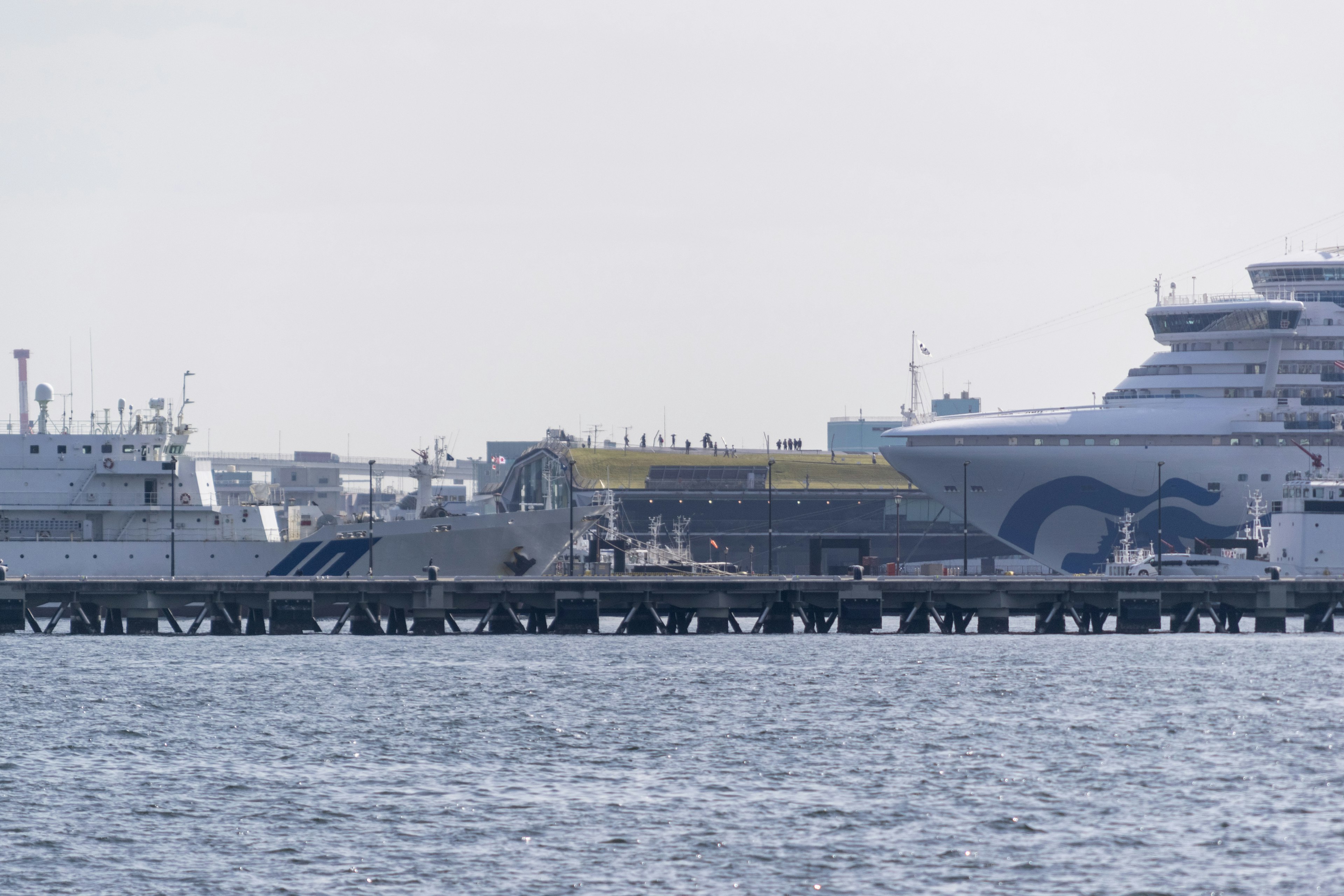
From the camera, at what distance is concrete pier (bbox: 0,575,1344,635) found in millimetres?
74562

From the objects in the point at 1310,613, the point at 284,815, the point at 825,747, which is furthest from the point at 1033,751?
the point at 1310,613

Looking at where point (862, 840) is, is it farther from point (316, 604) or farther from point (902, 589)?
point (316, 604)

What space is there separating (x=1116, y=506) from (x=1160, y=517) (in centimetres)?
901

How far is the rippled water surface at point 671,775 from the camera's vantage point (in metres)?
32.0

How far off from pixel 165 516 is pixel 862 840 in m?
63.7

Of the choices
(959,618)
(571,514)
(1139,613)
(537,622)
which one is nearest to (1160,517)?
(1139,613)

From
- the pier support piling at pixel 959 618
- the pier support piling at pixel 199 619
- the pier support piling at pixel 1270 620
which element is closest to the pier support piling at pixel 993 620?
the pier support piling at pixel 959 618

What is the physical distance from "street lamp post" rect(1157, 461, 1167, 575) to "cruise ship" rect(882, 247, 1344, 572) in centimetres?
44

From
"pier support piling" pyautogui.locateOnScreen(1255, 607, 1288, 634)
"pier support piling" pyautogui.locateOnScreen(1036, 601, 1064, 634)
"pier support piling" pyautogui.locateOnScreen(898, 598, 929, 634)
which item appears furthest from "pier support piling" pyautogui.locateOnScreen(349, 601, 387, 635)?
"pier support piling" pyautogui.locateOnScreen(1255, 607, 1288, 634)

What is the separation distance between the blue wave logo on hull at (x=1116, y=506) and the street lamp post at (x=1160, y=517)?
43cm

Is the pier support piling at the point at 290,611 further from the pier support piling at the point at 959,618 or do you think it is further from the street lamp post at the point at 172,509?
the pier support piling at the point at 959,618

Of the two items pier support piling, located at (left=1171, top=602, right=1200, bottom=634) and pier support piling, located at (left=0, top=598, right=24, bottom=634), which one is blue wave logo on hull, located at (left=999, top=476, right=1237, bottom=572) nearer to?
pier support piling, located at (left=1171, top=602, right=1200, bottom=634)

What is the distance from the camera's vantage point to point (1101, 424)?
10975 centimetres

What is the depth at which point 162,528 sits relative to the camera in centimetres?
9075
